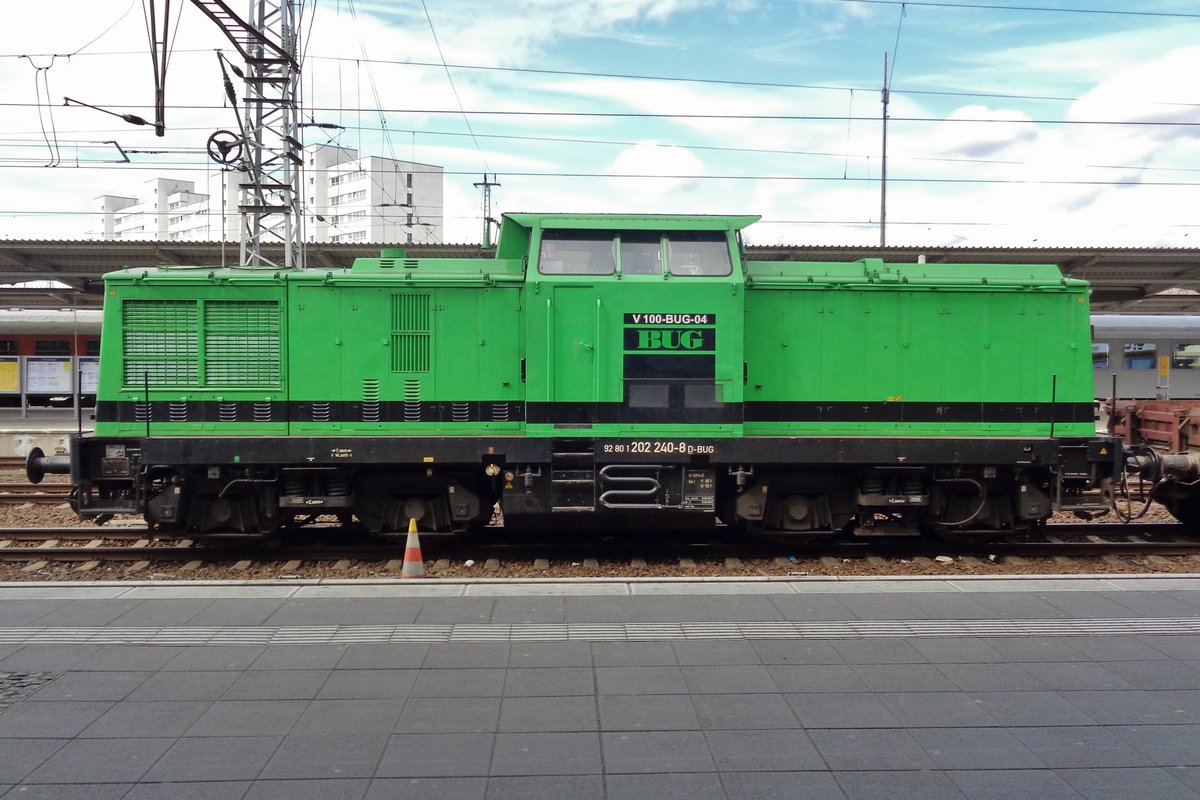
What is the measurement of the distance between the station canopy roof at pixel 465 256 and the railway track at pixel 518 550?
365 inches

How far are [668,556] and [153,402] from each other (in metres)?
5.69

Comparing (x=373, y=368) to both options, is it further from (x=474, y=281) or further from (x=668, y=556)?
(x=668, y=556)

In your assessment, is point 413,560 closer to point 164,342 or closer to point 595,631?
point 595,631

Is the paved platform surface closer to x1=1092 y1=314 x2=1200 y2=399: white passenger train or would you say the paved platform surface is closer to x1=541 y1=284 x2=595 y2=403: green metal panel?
x1=541 y1=284 x2=595 y2=403: green metal panel

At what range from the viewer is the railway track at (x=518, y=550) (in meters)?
8.90

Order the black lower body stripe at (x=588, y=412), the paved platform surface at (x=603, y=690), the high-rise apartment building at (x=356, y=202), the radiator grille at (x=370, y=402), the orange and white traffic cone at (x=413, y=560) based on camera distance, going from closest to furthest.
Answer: the paved platform surface at (x=603, y=690), the orange and white traffic cone at (x=413, y=560), the black lower body stripe at (x=588, y=412), the radiator grille at (x=370, y=402), the high-rise apartment building at (x=356, y=202)

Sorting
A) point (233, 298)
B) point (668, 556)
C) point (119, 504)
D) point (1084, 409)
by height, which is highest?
point (233, 298)

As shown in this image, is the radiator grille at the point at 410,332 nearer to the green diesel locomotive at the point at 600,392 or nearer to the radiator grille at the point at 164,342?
the green diesel locomotive at the point at 600,392

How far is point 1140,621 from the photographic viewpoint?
6.09m

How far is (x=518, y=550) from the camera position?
9.18 m

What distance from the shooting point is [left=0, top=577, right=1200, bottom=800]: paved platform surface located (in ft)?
12.8

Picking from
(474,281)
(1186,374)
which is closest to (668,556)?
(474,281)

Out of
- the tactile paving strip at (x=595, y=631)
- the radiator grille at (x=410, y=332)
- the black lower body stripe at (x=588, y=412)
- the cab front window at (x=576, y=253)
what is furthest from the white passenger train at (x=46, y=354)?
the tactile paving strip at (x=595, y=631)

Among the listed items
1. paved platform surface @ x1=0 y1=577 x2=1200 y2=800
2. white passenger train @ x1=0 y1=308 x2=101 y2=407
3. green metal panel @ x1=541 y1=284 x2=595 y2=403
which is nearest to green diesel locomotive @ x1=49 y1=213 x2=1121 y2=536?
green metal panel @ x1=541 y1=284 x2=595 y2=403
